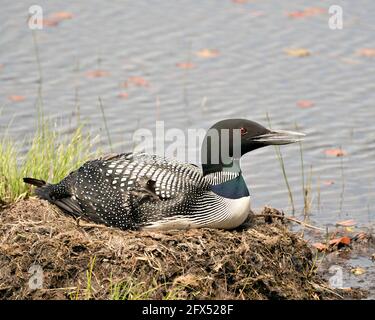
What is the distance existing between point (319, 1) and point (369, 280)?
6037mm

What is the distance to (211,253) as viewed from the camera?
8.25 metres

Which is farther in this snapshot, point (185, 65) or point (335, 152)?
point (185, 65)

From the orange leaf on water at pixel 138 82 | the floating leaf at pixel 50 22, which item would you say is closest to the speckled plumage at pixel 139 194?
the orange leaf on water at pixel 138 82

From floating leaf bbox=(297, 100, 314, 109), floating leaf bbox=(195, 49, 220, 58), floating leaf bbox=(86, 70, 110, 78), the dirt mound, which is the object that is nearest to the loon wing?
the dirt mound

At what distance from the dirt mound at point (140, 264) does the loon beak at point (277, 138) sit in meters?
0.71

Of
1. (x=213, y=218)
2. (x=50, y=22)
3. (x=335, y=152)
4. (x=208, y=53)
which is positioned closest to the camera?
(x=213, y=218)

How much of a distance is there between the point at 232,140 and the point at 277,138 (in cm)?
36

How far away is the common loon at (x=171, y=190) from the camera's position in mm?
8523

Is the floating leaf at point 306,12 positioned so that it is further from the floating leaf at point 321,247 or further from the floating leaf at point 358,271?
the floating leaf at point 358,271

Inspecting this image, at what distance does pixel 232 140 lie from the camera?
8594 mm

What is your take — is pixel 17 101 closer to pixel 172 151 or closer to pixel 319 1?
pixel 172 151

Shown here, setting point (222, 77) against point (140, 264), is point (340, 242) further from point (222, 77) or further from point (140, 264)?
point (222, 77)

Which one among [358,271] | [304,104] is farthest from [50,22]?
[358,271]

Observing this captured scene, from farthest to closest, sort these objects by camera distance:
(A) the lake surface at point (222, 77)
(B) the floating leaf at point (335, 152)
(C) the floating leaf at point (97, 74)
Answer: (C) the floating leaf at point (97, 74), (B) the floating leaf at point (335, 152), (A) the lake surface at point (222, 77)
